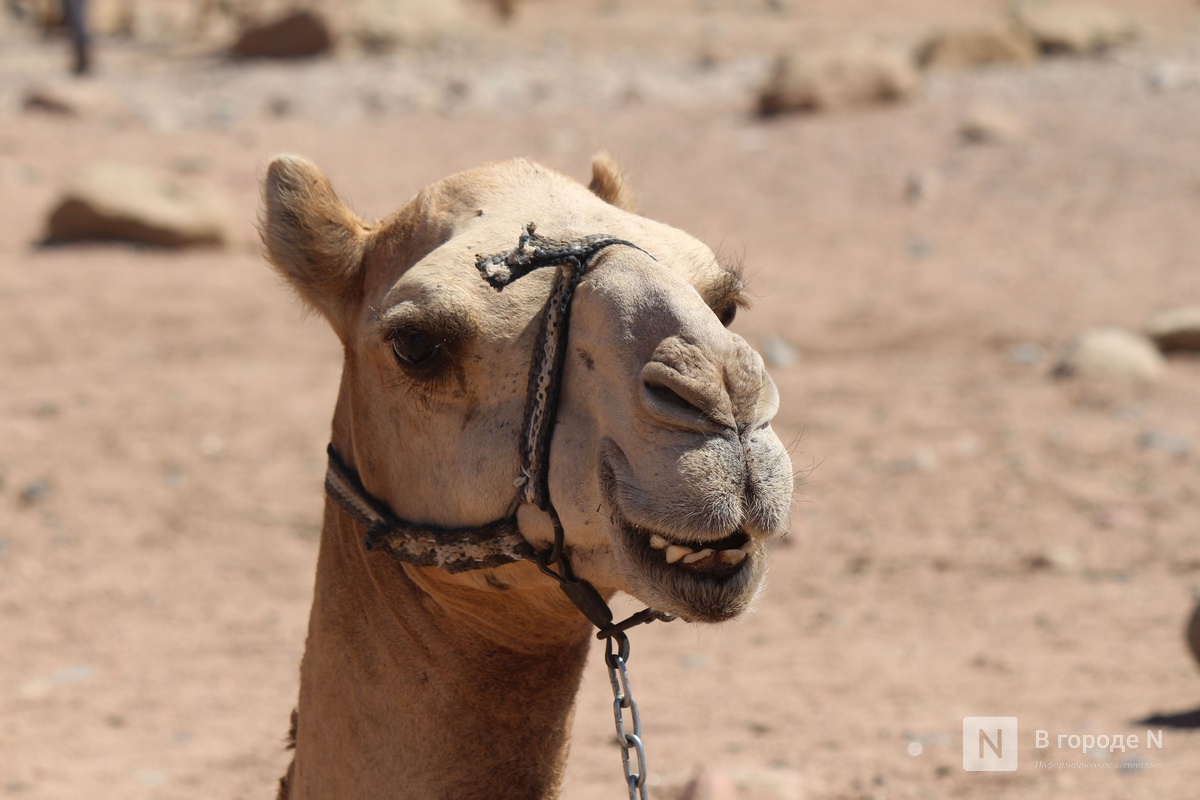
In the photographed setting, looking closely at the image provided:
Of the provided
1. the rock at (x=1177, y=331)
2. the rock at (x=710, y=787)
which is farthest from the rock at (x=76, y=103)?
the rock at (x=710, y=787)

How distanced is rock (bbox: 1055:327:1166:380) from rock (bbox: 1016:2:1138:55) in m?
10.4

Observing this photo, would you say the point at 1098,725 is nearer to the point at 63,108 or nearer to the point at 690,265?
the point at 690,265

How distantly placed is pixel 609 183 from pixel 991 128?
39.9ft

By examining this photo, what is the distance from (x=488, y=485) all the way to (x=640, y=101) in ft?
53.3

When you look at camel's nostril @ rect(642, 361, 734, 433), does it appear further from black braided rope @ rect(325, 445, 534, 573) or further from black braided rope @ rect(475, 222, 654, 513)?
black braided rope @ rect(325, 445, 534, 573)

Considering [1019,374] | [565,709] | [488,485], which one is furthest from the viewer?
[1019,374]

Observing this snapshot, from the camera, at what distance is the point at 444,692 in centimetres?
301

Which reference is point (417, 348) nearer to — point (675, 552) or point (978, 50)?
point (675, 552)

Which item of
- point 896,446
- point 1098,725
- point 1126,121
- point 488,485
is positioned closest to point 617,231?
point 488,485

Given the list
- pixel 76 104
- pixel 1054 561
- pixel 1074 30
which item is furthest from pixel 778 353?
pixel 1074 30

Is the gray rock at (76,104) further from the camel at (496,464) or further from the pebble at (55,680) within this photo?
the camel at (496,464)

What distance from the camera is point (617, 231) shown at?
2.91 metres

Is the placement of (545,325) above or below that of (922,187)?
above

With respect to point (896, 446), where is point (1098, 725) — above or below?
above
